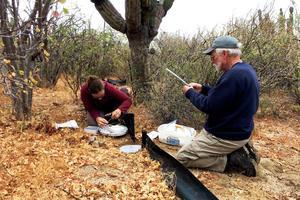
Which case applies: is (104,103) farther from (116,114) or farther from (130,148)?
(130,148)

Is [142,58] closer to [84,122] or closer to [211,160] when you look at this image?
[84,122]

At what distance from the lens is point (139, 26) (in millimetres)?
6961

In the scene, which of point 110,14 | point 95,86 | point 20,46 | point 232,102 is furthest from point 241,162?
point 110,14

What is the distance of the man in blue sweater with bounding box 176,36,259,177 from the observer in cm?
394

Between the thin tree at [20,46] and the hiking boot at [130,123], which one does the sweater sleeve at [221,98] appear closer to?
the hiking boot at [130,123]

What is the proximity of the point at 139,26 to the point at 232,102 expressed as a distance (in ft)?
11.2

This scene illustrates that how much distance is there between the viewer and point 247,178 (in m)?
4.32

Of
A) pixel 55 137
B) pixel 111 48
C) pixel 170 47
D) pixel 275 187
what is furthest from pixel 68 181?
pixel 111 48

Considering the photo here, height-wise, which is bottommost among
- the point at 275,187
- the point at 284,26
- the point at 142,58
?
the point at 275,187

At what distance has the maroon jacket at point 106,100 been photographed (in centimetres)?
542

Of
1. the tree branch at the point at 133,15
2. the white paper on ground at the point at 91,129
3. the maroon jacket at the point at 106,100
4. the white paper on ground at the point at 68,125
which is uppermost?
the tree branch at the point at 133,15

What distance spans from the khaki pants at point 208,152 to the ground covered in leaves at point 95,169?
0.10 m

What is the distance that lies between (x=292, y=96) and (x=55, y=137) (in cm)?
572

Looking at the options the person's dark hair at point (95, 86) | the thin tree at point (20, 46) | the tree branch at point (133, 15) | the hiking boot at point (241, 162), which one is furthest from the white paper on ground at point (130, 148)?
the tree branch at point (133, 15)
